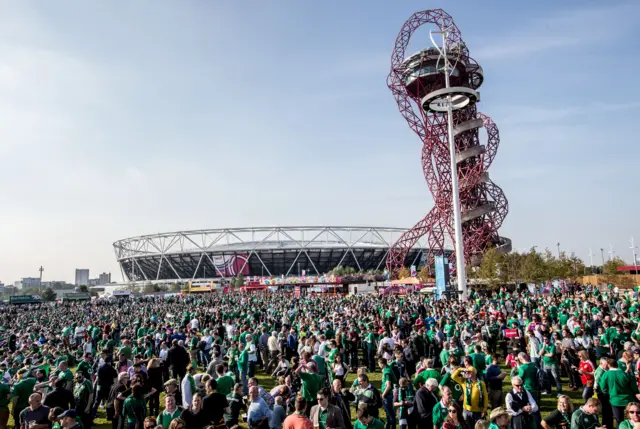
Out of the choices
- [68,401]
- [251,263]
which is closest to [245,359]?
[68,401]

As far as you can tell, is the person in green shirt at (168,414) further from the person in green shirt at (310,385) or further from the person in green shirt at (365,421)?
the person in green shirt at (365,421)

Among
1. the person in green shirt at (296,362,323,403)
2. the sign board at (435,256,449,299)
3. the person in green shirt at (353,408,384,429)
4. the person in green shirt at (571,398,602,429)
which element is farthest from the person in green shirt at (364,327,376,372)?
the sign board at (435,256,449,299)

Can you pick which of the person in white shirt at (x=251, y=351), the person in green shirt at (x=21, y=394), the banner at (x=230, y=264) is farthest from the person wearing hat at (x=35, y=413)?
the banner at (x=230, y=264)

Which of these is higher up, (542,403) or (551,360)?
(551,360)

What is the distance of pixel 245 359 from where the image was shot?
10.2 meters

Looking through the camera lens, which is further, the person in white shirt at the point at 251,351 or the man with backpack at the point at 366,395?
the person in white shirt at the point at 251,351

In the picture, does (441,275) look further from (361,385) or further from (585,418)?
(585,418)

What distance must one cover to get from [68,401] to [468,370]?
21.1ft

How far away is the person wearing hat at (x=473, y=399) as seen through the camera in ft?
19.9

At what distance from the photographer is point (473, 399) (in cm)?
610

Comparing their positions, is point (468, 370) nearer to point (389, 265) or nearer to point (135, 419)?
point (135, 419)

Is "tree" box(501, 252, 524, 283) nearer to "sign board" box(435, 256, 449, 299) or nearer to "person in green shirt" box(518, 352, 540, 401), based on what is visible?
"sign board" box(435, 256, 449, 299)

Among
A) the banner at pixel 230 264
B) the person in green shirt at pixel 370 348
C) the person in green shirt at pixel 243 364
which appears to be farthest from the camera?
the banner at pixel 230 264

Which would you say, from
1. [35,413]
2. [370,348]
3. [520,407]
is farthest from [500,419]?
[370,348]
